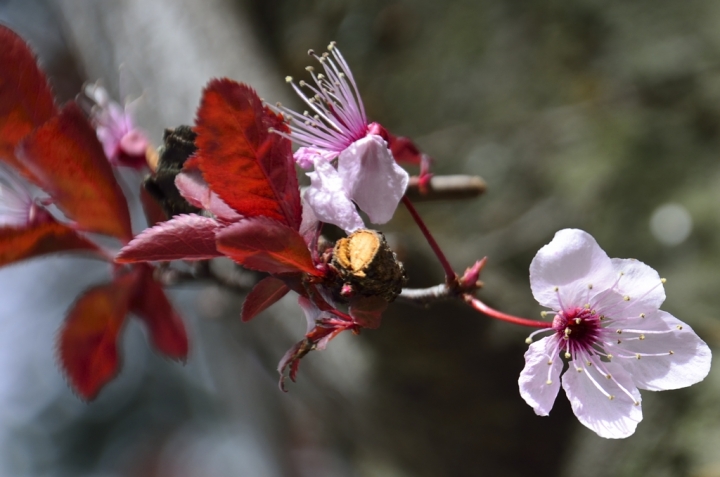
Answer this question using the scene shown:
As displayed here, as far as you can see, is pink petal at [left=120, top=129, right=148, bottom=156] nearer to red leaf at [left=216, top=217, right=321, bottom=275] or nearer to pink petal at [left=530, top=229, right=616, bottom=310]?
red leaf at [left=216, top=217, right=321, bottom=275]

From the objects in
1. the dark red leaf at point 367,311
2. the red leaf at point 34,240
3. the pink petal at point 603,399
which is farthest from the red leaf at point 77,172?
the pink petal at point 603,399

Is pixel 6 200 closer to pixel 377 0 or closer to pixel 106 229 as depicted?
pixel 106 229

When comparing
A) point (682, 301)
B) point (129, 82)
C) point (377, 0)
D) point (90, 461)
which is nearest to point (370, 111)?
point (377, 0)

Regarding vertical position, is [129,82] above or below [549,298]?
above

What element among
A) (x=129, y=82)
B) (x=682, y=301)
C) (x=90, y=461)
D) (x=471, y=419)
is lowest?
(x=90, y=461)

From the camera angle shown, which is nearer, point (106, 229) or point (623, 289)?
point (623, 289)

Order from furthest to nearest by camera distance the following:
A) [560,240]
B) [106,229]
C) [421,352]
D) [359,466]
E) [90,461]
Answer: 1. [90,461]
2. [359,466]
3. [421,352]
4. [106,229]
5. [560,240]
